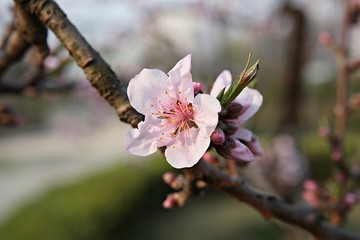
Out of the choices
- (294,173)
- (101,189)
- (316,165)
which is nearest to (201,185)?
(294,173)

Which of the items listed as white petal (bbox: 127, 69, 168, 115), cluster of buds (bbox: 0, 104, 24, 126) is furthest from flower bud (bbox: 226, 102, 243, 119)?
cluster of buds (bbox: 0, 104, 24, 126)

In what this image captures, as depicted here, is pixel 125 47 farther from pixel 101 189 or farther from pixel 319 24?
pixel 319 24

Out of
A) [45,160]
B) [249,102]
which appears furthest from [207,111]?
[45,160]

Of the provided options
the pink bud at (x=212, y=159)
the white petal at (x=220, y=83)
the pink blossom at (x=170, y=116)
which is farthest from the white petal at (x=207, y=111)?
the pink bud at (x=212, y=159)

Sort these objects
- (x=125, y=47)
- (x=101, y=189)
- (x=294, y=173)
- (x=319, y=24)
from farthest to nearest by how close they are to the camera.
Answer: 1. (x=319, y=24)
2. (x=125, y=47)
3. (x=101, y=189)
4. (x=294, y=173)

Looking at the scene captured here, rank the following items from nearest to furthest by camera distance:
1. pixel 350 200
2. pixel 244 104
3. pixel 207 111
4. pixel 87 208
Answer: pixel 207 111 < pixel 244 104 < pixel 350 200 < pixel 87 208

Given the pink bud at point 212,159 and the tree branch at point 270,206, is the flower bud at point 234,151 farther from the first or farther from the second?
the pink bud at point 212,159

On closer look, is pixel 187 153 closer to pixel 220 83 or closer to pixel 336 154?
pixel 220 83
